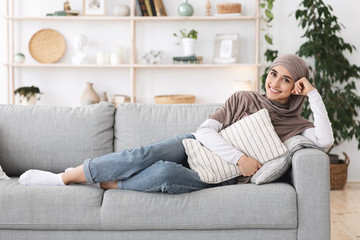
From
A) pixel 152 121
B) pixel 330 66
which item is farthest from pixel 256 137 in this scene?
pixel 330 66

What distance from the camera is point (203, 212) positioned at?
2.02 m

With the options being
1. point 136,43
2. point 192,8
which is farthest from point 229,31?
point 136,43

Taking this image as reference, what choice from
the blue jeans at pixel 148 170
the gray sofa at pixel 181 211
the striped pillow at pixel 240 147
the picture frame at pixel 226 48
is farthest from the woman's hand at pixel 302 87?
the picture frame at pixel 226 48

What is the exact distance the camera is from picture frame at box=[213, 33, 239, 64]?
4309 mm

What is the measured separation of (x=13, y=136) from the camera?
2570mm

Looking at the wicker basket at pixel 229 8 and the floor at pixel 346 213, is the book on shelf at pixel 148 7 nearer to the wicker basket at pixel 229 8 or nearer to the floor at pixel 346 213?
the wicker basket at pixel 229 8

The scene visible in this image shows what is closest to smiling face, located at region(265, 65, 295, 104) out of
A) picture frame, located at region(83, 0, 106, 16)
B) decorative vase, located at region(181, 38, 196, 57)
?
decorative vase, located at region(181, 38, 196, 57)

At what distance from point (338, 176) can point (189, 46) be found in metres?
1.71

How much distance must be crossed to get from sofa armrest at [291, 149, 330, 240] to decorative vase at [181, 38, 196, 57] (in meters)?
2.41

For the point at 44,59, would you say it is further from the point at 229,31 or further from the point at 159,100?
the point at 229,31

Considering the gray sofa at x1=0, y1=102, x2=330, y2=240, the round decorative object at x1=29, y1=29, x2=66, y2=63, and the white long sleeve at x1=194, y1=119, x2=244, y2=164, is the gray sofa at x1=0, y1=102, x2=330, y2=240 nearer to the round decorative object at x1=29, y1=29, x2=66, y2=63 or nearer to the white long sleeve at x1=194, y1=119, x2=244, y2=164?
the white long sleeve at x1=194, y1=119, x2=244, y2=164

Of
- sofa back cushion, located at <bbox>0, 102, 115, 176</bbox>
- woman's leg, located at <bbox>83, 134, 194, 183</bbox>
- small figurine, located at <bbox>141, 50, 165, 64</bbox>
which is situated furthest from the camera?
small figurine, located at <bbox>141, 50, 165, 64</bbox>

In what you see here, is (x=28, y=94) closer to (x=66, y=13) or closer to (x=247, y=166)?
(x=66, y=13)

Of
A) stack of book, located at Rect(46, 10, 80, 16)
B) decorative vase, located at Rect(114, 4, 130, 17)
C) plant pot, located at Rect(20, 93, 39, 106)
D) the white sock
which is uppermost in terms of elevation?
decorative vase, located at Rect(114, 4, 130, 17)
